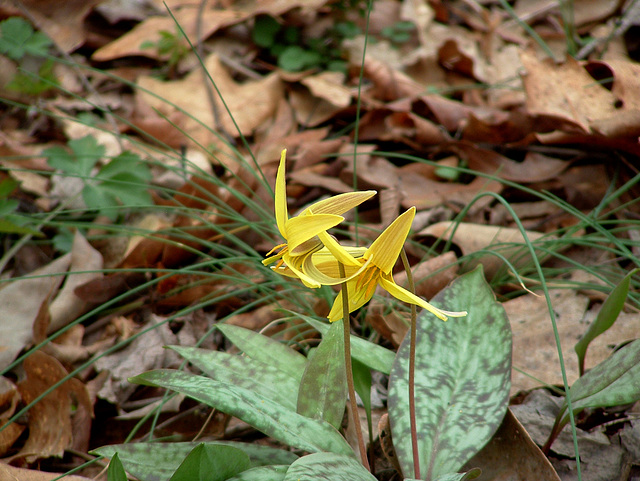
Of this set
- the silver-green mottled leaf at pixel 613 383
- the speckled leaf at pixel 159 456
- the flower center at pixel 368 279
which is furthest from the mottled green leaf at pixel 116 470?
the silver-green mottled leaf at pixel 613 383

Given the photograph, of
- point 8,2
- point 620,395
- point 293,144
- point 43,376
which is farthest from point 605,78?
point 8,2

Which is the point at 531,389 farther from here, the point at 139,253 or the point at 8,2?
the point at 8,2

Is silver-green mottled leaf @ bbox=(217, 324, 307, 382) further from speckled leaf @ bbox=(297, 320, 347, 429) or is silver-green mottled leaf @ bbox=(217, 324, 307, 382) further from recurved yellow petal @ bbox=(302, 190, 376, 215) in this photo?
recurved yellow petal @ bbox=(302, 190, 376, 215)

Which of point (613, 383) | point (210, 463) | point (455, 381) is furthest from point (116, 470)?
point (613, 383)

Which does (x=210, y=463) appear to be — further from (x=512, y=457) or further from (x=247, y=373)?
(x=512, y=457)

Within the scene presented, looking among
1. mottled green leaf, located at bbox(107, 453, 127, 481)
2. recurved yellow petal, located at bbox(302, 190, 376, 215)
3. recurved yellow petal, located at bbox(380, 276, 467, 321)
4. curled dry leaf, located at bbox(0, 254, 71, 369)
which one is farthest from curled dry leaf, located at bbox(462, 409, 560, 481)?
curled dry leaf, located at bbox(0, 254, 71, 369)

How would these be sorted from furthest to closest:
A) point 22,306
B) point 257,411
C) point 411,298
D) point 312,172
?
point 312,172 < point 22,306 < point 257,411 < point 411,298
